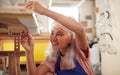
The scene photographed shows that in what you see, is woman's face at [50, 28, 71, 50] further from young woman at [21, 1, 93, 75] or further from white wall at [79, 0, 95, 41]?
white wall at [79, 0, 95, 41]

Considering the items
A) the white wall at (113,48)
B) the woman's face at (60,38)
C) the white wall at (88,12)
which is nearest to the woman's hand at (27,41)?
the woman's face at (60,38)

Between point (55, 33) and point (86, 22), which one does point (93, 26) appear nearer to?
point (86, 22)

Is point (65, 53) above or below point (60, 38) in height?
below

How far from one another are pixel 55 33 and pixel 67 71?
0.87ft

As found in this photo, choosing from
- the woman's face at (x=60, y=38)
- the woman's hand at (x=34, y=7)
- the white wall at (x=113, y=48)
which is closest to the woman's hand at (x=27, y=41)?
the woman's face at (x=60, y=38)

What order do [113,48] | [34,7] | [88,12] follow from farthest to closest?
[88,12] → [113,48] → [34,7]

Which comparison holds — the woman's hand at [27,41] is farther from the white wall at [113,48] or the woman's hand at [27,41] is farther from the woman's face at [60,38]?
the white wall at [113,48]

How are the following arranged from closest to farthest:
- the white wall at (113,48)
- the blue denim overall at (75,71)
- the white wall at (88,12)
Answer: the blue denim overall at (75,71) < the white wall at (113,48) < the white wall at (88,12)

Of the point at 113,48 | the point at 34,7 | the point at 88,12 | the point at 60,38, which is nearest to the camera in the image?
the point at 34,7

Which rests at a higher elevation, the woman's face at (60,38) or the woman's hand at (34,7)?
the woman's hand at (34,7)

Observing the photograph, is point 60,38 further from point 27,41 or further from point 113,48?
point 113,48

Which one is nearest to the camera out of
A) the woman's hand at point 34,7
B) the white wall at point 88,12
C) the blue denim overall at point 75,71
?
the woman's hand at point 34,7

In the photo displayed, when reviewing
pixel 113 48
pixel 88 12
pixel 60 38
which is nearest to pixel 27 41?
pixel 60 38

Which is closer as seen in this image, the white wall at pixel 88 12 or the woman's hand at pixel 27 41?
the woman's hand at pixel 27 41
